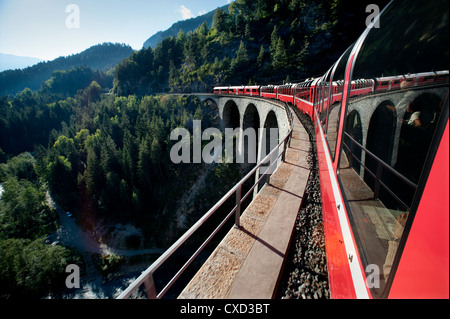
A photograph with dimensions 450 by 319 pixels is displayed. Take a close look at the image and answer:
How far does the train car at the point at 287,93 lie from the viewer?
1427cm

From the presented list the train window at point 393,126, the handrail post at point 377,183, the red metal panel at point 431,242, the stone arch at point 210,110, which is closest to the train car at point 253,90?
the stone arch at point 210,110

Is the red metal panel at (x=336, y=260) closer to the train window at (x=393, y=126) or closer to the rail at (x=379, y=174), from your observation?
the train window at (x=393, y=126)

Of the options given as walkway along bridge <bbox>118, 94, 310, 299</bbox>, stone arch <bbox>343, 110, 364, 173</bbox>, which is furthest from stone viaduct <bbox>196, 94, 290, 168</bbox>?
stone arch <bbox>343, 110, 364, 173</bbox>

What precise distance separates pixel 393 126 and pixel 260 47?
210ft

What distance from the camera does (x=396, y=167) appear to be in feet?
4.35

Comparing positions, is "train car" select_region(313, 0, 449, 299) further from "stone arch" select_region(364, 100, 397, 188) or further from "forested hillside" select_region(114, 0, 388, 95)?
"forested hillside" select_region(114, 0, 388, 95)

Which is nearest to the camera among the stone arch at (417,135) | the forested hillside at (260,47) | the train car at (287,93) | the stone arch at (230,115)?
the stone arch at (417,135)

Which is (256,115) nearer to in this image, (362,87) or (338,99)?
(338,99)

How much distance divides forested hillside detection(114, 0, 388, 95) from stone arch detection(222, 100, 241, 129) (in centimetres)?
1364

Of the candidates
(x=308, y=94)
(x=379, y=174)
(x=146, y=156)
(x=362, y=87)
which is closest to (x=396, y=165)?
(x=379, y=174)

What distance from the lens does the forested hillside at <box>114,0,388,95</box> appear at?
41969 millimetres

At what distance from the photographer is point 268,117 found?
13.6 m
